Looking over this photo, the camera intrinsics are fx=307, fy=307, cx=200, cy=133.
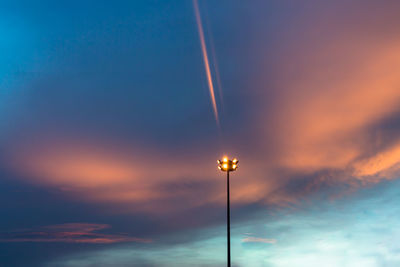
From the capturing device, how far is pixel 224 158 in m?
21.4
